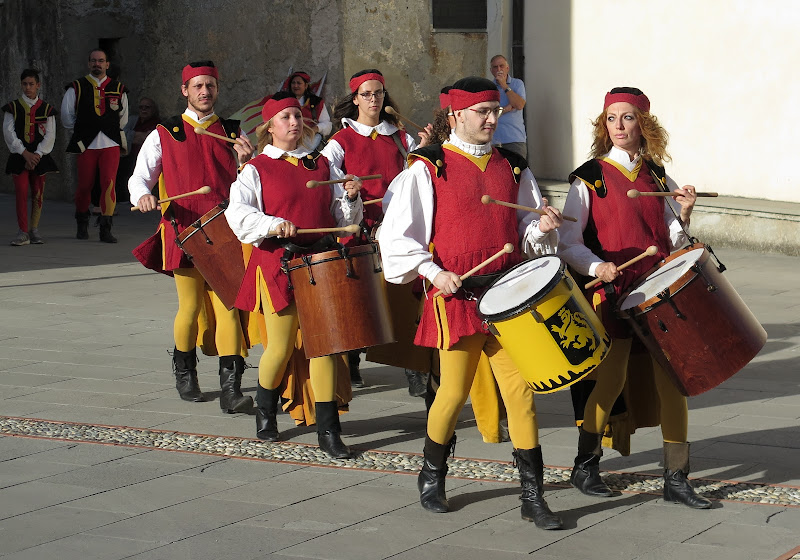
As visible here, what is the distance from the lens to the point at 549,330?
14.8ft

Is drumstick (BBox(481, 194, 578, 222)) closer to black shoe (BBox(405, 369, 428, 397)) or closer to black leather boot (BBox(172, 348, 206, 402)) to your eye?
black shoe (BBox(405, 369, 428, 397))

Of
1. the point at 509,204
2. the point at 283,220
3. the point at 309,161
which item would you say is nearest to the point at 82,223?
the point at 309,161

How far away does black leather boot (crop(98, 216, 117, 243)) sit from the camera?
1321 cm

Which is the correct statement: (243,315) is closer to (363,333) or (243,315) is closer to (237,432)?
(237,432)

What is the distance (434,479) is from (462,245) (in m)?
0.86

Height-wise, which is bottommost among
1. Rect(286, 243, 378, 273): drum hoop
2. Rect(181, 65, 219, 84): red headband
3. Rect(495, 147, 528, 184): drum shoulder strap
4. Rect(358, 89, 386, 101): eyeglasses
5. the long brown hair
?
Rect(286, 243, 378, 273): drum hoop

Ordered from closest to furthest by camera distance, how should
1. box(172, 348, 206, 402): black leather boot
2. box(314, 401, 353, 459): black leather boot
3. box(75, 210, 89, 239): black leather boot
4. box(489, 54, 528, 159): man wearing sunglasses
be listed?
box(314, 401, 353, 459): black leather boot < box(172, 348, 206, 402): black leather boot < box(489, 54, 528, 159): man wearing sunglasses < box(75, 210, 89, 239): black leather boot

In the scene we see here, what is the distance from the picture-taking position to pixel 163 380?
733 centimetres

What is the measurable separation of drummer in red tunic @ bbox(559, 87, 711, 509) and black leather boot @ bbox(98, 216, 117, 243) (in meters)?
8.70

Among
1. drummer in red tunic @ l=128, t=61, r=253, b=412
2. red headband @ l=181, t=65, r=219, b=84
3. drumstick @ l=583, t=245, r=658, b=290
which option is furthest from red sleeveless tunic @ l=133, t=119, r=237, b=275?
drumstick @ l=583, t=245, r=658, b=290

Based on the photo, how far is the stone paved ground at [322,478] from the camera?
4547 mm

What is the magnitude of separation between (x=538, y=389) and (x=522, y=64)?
32.8 ft

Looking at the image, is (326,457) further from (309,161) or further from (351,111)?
(351,111)

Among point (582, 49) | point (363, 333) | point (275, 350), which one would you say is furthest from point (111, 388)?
point (582, 49)
